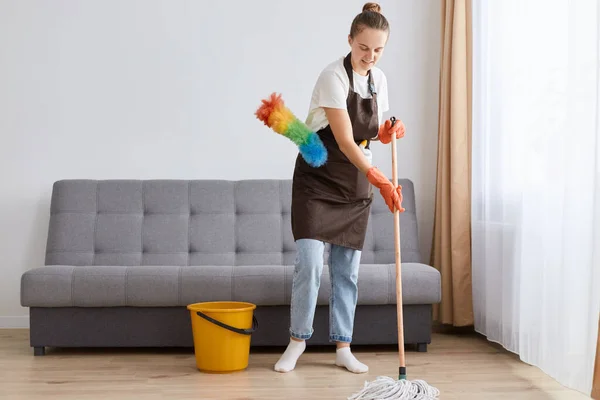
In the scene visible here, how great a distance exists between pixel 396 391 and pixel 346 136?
37.3 inches

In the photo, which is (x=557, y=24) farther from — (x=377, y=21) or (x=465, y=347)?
(x=465, y=347)

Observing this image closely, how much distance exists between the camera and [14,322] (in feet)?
13.2

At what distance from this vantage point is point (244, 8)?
4074 millimetres

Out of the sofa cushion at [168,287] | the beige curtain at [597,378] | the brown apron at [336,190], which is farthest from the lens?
the sofa cushion at [168,287]

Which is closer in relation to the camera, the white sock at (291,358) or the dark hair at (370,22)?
the dark hair at (370,22)

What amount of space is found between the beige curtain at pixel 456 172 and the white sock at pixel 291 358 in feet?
3.63

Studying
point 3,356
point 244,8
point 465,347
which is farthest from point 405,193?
point 3,356

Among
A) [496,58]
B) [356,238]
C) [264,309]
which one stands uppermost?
[496,58]

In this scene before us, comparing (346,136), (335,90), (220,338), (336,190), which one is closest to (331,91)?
(335,90)

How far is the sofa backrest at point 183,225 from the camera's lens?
371cm

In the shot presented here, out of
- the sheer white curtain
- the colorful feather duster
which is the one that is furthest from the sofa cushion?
the colorful feather duster

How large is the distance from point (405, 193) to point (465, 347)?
0.87 metres

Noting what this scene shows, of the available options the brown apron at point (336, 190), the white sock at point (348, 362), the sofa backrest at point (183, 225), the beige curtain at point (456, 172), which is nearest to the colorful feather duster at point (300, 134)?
the brown apron at point (336, 190)

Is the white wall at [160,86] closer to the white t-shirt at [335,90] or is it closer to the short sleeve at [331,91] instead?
the white t-shirt at [335,90]
